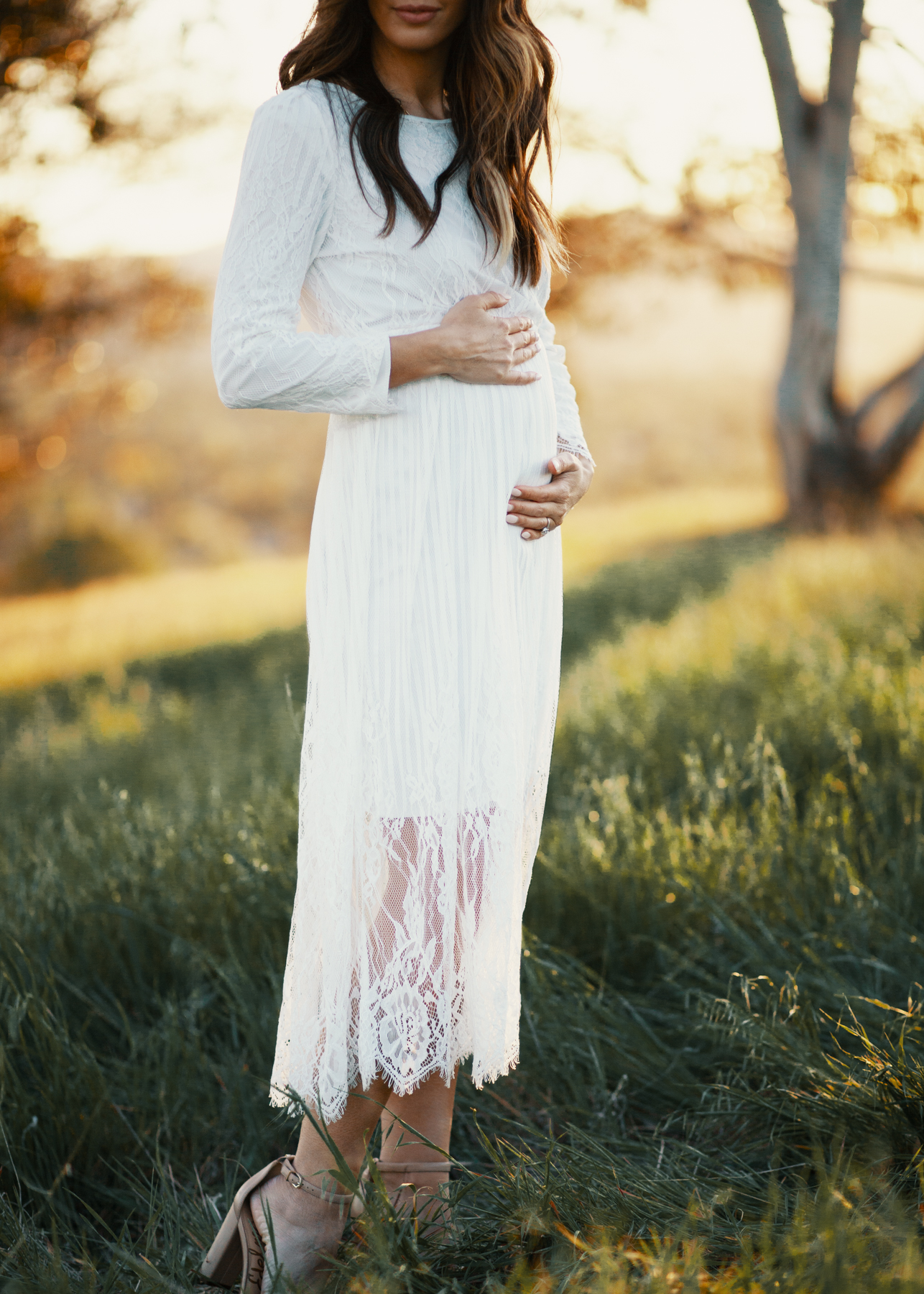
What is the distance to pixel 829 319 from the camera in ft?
27.7

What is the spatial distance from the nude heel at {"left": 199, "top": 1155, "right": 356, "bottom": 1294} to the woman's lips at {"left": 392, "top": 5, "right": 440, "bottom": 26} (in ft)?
5.86

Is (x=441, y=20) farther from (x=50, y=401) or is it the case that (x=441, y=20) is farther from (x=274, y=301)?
(x=50, y=401)

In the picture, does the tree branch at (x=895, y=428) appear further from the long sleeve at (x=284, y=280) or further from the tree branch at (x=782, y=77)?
the long sleeve at (x=284, y=280)

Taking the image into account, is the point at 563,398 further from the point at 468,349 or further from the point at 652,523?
the point at 652,523

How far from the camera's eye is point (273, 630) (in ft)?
27.6

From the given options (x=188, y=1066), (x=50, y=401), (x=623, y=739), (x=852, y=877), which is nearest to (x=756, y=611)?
(x=623, y=739)

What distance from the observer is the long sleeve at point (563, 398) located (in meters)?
1.75

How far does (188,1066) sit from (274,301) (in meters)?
1.49

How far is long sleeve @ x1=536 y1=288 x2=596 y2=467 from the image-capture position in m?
1.75

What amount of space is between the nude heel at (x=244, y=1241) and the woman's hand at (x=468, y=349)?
123 cm

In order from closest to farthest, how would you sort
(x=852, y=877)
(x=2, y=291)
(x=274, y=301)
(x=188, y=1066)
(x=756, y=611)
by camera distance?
1. (x=274, y=301)
2. (x=188, y=1066)
3. (x=852, y=877)
4. (x=756, y=611)
5. (x=2, y=291)

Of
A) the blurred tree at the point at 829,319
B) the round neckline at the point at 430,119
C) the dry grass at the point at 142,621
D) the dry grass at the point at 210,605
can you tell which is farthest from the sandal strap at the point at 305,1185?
the blurred tree at the point at 829,319

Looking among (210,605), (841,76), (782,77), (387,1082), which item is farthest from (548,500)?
(210,605)

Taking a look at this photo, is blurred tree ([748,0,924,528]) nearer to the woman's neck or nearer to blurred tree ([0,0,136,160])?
blurred tree ([0,0,136,160])
